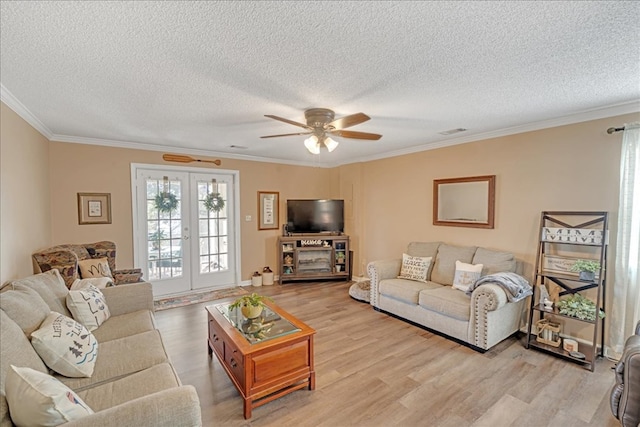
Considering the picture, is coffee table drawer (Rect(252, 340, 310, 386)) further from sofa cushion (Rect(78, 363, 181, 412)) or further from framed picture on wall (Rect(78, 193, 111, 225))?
framed picture on wall (Rect(78, 193, 111, 225))

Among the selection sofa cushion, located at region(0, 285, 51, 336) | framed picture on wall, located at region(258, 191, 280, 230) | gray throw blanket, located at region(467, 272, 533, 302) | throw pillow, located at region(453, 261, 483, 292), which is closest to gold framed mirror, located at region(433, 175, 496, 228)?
throw pillow, located at region(453, 261, 483, 292)

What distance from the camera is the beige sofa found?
1202mm

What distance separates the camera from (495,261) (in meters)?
3.47

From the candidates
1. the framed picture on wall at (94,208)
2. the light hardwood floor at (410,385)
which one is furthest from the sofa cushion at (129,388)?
the framed picture on wall at (94,208)

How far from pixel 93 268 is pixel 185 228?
5.13ft

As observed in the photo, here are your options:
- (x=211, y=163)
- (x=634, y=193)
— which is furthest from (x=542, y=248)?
(x=211, y=163)

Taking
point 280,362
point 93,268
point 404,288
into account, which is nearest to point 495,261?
point 404,288

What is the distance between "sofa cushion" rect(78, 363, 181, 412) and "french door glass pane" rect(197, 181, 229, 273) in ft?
11.3

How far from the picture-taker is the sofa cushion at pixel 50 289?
2.10 meters

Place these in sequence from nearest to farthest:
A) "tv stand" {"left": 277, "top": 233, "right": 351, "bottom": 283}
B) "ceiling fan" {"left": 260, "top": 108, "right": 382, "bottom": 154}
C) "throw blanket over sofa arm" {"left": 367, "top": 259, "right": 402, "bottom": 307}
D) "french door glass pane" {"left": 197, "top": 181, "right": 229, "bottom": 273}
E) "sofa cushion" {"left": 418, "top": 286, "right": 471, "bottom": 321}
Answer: "ceiling fan" {"left": 260, "top": 108, "right": 382, "bottom": 154}, "sofa cushion" {"left": 418, "top": 286, "right": 471, "bottom": 321}, "throw blanket over sofa arm" {"left": 367, "top": 259, "right": 402, "bottom": 307}, "french door glass pane" {"left": 197, "top": 181, "right": 229, "bottom": 273}, "tv stand" {"left": 277, "top": 233, "right": 351, "bottom": 283}

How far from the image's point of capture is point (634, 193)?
8.84 feet

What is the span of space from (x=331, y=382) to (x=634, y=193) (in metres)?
3.27

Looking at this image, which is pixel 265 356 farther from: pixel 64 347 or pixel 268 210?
pixel 268 210

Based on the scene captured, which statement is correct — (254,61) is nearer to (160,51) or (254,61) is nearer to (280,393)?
(160,51)
